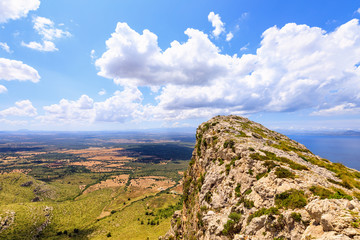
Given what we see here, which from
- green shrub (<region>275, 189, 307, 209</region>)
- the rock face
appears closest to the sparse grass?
the rock face

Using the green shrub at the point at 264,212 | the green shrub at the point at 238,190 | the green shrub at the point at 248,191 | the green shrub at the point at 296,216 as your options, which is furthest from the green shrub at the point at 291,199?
the green shrub at the point at 238,190

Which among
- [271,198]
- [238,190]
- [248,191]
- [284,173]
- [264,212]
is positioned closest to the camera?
[264,212]

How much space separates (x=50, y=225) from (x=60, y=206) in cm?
2620

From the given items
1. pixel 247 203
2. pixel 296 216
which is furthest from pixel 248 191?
pixel 296 216

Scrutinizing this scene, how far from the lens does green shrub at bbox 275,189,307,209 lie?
599 inches

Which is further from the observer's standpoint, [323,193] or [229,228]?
[229,228]

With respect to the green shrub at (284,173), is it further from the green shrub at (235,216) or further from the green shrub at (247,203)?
the green shrub at (235,216)

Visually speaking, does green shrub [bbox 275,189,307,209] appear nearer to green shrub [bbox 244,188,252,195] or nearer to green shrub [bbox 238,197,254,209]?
green shrub [bbox 238,197,254,209]

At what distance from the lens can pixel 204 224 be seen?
2439 cm

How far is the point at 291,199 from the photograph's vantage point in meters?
→ 16.0

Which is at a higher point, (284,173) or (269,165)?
(269,165)

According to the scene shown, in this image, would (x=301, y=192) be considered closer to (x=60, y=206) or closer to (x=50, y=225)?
(x=50, y=225)

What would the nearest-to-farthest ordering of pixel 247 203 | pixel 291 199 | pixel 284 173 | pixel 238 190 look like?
pixel 291 199, pixel 284 173, pixel 247 203, pixel 238 190

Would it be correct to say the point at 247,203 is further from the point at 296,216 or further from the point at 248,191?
the point at 296,216
